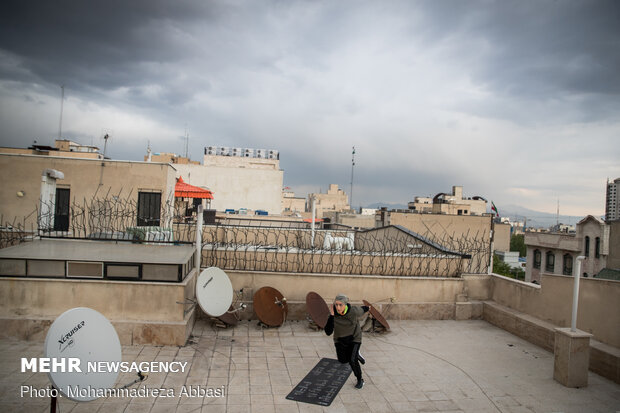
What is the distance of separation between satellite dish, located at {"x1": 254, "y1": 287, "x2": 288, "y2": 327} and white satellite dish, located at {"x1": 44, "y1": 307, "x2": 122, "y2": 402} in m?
4.73

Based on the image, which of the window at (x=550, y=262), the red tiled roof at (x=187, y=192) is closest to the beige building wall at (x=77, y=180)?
the red tiled roof at (x=187, y=192)

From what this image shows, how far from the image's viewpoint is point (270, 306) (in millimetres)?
9812

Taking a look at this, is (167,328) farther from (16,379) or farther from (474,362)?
(474,362)

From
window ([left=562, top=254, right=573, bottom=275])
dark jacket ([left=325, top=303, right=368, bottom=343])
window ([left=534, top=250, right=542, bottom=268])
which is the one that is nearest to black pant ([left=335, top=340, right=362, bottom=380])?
dark jacket ([left=325, top=303, right=368, bottom=343])

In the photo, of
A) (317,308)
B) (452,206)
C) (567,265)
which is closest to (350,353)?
(317,308)

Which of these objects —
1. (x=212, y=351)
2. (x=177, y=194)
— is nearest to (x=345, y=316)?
(x=212, y=351)

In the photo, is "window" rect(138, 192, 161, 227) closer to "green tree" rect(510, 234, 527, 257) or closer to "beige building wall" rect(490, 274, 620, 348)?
"beige building wall" rect(490, 274, 620, 348)

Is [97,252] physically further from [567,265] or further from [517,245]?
[517,245]

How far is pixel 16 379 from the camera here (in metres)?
6.32

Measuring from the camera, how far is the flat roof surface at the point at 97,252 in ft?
27.5

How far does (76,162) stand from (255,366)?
538 inches

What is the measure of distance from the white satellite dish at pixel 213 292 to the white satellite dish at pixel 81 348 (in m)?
3.30

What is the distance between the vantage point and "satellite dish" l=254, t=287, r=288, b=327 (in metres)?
9.63

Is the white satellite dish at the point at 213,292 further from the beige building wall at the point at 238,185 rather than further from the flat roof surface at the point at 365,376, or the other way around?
the beige building wall at the point at 238,185
